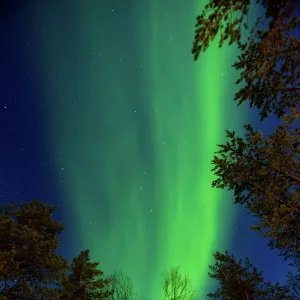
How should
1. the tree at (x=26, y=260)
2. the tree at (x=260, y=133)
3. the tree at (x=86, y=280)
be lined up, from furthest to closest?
the tree at (x=86, y=280)
the tree at (x=26, y=260)
the tree at (x=260, y=133)

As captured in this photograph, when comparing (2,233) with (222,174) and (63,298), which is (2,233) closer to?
(63,298)

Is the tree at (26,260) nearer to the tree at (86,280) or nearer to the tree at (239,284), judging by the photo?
the tree at (86,280)

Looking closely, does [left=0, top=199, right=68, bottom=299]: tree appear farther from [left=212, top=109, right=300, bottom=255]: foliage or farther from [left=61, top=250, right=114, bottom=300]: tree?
[left=212, top=109, right=300, bottom=255]: foliage

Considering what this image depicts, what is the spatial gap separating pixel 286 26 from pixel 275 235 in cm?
658

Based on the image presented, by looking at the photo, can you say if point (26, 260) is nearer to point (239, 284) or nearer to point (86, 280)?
point (86, 280)

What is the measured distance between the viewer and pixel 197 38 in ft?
18.2

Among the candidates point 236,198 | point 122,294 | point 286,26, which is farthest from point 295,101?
point 122,294

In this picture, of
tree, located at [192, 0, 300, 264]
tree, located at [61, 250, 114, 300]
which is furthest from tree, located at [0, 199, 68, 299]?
tree, located at [192, 0, 300, 264]

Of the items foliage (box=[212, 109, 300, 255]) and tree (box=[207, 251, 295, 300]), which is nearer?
foliage (box=[212, 109, 300, 255])

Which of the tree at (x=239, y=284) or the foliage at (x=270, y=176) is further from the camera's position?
the tree at (x=239, y=284)

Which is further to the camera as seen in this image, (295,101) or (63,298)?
(63,298)

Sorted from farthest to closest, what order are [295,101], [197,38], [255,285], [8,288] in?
[255,285] < [8,288] < [295,101] < [197,38]

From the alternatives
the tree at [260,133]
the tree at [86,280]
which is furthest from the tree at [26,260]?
the tree at [260,133]

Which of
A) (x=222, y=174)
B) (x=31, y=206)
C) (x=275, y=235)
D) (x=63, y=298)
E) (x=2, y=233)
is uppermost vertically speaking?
(x=31, y=206)
